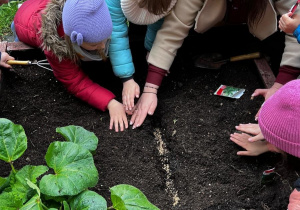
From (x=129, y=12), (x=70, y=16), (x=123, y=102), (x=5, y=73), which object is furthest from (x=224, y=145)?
(x=5, y=73)

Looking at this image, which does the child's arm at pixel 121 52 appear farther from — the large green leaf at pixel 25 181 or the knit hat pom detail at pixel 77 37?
the large green leaf at pixel 25 181

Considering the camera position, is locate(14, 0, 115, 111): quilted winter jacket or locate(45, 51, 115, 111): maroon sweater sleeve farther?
locate(45, 51, 115, 111): maroon sweater sleeve

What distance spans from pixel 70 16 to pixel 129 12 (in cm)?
38

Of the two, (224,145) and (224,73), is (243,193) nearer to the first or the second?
(224,145)

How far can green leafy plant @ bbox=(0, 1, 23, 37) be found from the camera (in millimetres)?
3070

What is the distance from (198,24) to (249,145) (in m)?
0.68

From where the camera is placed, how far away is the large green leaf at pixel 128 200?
147cm

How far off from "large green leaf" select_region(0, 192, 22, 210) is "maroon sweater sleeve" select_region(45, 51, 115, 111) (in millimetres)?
844

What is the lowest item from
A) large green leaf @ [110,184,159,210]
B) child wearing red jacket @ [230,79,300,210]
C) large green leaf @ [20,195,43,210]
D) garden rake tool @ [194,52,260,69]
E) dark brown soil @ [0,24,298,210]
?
dark brown soil @ [0,24,298,210]

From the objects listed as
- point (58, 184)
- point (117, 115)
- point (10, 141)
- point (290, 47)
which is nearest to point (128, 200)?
point (58, 184)

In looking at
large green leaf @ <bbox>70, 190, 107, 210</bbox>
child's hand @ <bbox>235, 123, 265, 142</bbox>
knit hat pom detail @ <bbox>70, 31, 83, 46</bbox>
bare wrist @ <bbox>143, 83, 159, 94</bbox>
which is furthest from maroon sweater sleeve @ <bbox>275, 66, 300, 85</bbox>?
large green leaf @ <bbox>70, 190, 107, 210</bbox>

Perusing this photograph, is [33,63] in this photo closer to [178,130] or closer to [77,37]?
[77,37]

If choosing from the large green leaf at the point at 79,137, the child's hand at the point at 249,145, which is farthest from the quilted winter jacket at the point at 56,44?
the child's hand at the point at 249,145

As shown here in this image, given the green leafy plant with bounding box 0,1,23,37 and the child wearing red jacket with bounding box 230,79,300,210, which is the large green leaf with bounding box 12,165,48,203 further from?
the green leafy plant with bounding box 0,1,23,37
